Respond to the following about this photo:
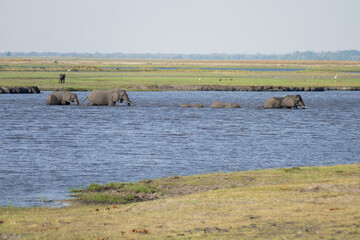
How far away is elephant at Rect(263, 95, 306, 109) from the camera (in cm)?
6200

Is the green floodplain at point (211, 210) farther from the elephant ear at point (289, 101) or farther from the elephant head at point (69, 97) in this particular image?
the elephant head at point (69, 97)

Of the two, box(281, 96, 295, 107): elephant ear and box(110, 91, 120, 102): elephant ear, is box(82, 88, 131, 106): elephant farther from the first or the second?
box(281, 96, 295, 107): elephant ear

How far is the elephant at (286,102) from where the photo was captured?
62000 millimetres

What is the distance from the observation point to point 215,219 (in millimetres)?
15680

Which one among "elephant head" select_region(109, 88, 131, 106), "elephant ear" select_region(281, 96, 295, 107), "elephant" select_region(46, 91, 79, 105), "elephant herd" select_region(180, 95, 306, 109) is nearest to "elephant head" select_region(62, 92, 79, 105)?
"elephant" select_region(46, 91, 79, 105)

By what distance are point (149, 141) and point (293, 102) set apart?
2811 centimetres

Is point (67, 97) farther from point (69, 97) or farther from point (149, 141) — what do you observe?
point (149, 141)

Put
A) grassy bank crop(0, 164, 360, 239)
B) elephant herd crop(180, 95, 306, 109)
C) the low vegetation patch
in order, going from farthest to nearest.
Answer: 1. elephant herd crop(180, 95, 306, 109)
2. the low vegetation patch
3. grassy bank crop(0, 164, 360, 239)

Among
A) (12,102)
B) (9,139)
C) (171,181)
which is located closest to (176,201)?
(171,181)

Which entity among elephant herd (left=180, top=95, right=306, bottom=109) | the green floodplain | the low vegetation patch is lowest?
elephant herd (left=180, top=95, right=306, bottom=109)

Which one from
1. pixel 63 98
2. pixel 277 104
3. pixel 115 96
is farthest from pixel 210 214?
pixel 63 98

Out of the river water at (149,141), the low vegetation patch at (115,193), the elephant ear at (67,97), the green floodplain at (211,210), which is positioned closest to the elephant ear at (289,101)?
the river water at (149,141)

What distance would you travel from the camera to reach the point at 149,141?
3788 centimetres

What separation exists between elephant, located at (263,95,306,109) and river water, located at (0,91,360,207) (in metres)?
1.06
